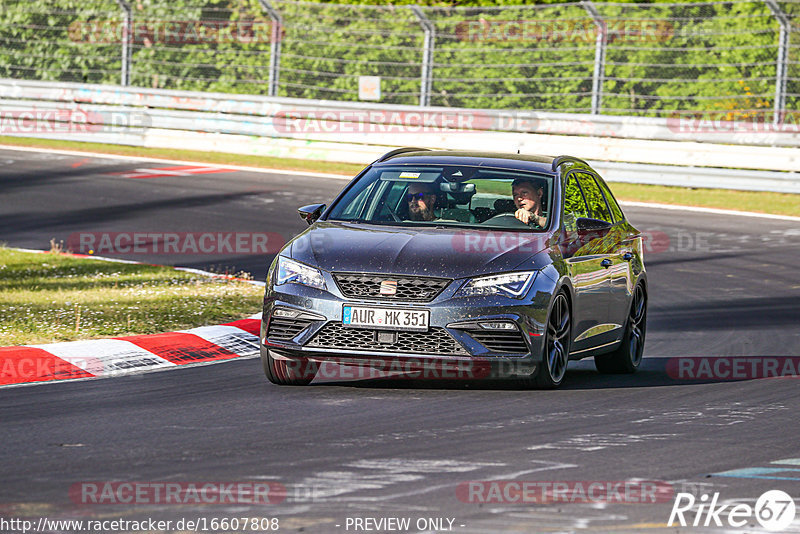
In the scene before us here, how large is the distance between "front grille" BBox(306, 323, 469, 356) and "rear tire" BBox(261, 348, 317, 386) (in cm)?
47

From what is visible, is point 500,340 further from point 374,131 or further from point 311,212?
point 374,131

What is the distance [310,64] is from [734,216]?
34.4ft

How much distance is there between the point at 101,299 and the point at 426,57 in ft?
50.3

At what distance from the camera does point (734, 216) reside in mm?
21406

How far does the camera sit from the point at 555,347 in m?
9.38

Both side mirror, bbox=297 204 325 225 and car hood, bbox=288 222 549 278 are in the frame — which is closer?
car hood, bbox=288 222 549 278

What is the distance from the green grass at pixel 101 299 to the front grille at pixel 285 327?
2.19 meters

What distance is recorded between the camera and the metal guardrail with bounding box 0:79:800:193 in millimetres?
23812

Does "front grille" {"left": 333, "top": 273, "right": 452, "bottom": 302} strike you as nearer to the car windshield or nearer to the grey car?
the grey car

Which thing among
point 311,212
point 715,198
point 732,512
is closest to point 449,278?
point 311,212

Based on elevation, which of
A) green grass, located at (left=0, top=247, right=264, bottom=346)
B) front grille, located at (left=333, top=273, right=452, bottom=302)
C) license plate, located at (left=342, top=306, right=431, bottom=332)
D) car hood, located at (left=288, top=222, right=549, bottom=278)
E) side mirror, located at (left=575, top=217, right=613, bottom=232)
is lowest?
green grass, located at (left=0, top=247, right=264, bottom=346)

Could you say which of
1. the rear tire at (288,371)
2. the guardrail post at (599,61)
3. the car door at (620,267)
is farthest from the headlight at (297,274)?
the guardrail post at (599,61)

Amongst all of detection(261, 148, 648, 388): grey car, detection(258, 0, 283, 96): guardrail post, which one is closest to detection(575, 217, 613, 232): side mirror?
detection(261, 148, 648, 388): grey car

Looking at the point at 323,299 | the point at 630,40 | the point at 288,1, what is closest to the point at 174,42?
the point at 288,1
